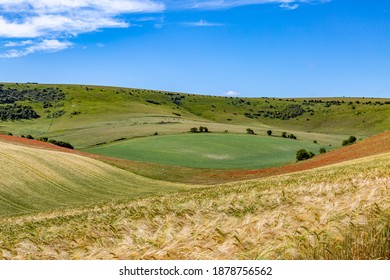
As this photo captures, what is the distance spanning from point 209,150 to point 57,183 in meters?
58.0

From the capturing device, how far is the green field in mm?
88438

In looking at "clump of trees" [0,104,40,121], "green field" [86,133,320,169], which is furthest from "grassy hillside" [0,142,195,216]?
"clump of trees" [0,104,40,121]

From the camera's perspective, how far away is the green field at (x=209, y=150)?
88438mm

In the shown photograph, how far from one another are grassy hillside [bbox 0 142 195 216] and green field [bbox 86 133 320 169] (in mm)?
28121

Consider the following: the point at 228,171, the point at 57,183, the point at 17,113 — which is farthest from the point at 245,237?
the point at 17,113

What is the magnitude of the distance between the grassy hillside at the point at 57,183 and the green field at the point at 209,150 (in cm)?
2812

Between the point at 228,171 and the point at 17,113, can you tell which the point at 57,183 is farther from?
the point at 17,113

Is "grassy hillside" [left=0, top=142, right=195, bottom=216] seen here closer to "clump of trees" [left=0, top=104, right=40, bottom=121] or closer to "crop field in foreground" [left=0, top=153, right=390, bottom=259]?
"crop field in foreground" [left=0, top=153, right=390, bottom=259]

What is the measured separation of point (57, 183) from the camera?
152 feet

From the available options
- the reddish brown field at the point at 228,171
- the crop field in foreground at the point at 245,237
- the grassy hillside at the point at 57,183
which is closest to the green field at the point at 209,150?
the reddish brown field at the point at 228,171
